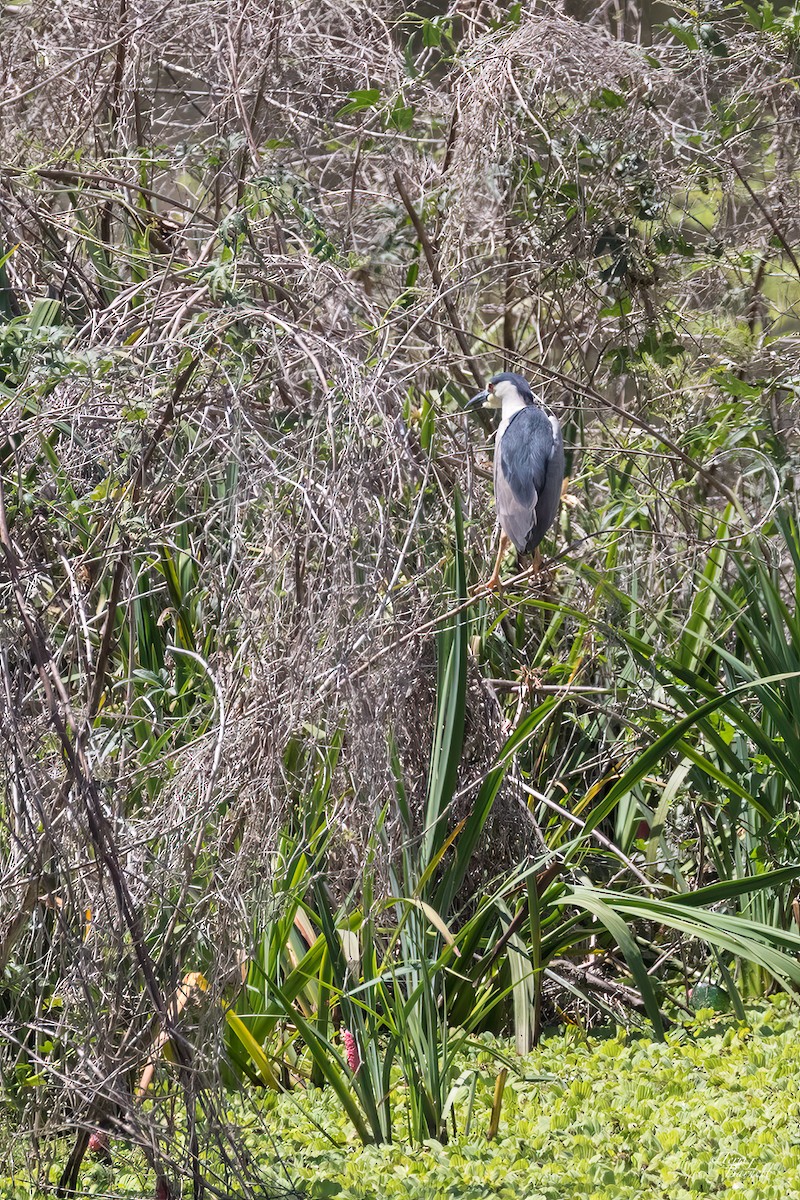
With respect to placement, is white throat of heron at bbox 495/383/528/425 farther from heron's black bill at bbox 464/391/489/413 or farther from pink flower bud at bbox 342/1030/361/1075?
pink flower bud at bbox 342/1030/361/1075

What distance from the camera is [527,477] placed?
13.3 feet

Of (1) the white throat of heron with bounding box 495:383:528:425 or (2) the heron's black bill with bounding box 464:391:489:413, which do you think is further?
(1) the white throat of heron with bounding box 495:383:528:425

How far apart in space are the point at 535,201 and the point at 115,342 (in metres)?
2.41

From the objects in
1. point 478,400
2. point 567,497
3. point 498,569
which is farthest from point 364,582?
point 478,400

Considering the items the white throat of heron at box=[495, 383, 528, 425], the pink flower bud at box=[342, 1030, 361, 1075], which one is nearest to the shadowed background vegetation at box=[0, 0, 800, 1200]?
the pink flower bud at box=[342, 1030, 361, 1075]

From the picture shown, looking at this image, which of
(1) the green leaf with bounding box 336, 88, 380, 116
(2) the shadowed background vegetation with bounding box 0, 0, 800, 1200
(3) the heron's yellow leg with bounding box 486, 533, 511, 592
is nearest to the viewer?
(2) the shadowed background vegetation with bounding box 0, 0, 800, 1200

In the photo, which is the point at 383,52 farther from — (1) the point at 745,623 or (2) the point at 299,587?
(2) the point at 299,587

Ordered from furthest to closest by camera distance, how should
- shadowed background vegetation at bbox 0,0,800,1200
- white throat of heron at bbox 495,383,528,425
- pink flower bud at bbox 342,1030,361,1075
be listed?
white throat of heron at bbox 495,383,528,425
pink flower bud at bbox 342,1030,361,1075
shadowed background vegetation at bbox 0,0,800,1200

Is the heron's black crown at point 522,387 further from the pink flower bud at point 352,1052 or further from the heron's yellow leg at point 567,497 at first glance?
the pink flower bud at point 352,1052

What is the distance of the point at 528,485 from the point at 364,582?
69.8 inches

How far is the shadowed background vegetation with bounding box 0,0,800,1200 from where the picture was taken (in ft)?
7.63

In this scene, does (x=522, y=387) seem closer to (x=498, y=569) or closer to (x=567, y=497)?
(x=567, y=497)

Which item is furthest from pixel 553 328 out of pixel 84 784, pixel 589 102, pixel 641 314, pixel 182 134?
pixel 84 784

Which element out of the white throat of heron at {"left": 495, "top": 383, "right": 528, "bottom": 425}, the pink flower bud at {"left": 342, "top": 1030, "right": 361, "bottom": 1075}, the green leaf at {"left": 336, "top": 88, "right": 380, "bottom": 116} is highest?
the green leaf at {"left": 336, "top": 88, "right": 380, "bottom": 116}
